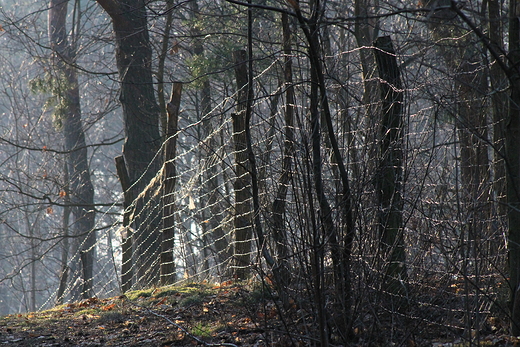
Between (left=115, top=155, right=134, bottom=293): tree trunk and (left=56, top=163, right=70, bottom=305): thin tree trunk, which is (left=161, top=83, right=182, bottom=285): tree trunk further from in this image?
(left=56, top=163, right=70, bottom=305): thin tree trunk

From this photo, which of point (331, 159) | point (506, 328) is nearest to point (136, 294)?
point (331, 159)

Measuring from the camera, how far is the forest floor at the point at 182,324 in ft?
11.0

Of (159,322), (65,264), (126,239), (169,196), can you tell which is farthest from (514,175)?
(65,264)

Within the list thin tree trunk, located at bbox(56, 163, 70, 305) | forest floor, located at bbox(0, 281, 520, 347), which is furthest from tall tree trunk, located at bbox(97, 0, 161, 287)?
forest floor, located at bbox(0, 281, 520, 347)

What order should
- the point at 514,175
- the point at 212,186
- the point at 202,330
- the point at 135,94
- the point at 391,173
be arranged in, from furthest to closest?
the point at 135,94
the point at 212,186
the point at 202,330
the point at 391,173
the point at 514,175

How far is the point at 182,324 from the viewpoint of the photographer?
4.50 metres

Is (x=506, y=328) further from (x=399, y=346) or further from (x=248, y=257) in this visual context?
(x=248, y=257)

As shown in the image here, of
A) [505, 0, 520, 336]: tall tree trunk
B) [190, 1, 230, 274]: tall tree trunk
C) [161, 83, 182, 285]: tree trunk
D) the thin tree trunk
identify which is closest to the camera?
[505, 0, 520, 336]: tall tree trunk

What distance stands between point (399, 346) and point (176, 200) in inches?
138

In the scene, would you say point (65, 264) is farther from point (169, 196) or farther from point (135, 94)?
point (169, 196)

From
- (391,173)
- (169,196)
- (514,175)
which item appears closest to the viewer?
(514,175)

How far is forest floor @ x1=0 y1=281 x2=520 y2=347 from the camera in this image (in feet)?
11.0

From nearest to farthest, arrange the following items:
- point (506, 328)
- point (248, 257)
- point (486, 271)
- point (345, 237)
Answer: point (345, 237), point (506, 328), point (486, 271), point (248, 257)

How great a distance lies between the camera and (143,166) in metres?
9.79
